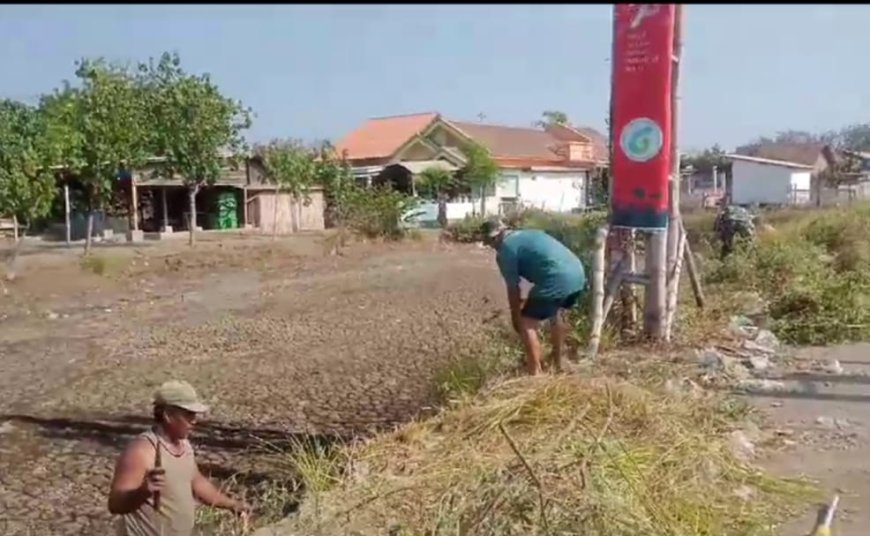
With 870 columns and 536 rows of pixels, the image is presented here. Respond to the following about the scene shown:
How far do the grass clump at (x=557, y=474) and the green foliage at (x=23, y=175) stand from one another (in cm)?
1907

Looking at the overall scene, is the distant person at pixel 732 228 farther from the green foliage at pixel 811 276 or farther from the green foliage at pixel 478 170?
the green foliage at pixel 478 170

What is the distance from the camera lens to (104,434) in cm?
705

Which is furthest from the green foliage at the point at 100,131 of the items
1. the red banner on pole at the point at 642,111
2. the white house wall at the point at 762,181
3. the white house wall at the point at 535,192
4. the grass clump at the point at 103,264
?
the white house wall at the point at 762,181

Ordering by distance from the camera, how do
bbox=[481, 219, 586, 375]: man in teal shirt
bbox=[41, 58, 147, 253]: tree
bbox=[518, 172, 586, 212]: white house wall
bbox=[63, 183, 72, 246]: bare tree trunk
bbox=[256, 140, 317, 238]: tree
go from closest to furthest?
bbox=[481, 219, 586, 375]: man in teal shirt, bbox=[41, 58, 147, 253]: tree, bbox=[63, 183, 72, 246]: bare tree trunk, bbox=[256, 140, 317, 238]: tree, bbox=[518, 172, 586, 212]: white house wall

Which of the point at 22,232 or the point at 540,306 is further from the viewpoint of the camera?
the point at 22,232

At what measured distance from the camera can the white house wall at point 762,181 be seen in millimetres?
41844

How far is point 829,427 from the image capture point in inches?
219

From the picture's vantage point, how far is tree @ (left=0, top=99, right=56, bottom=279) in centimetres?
2147

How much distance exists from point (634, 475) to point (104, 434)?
15.3 ft

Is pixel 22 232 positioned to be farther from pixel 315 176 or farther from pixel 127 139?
pixel 315 176

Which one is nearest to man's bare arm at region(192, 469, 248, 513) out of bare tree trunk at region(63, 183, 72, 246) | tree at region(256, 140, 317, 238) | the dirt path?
the dirt path

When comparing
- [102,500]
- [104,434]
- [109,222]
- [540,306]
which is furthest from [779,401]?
[109,222]

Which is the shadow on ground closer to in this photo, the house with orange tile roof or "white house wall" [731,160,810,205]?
the house with orange tile roof

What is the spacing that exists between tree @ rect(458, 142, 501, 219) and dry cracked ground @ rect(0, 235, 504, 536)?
17677mm
